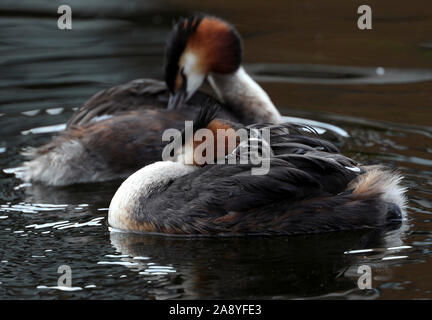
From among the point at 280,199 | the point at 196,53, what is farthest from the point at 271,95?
the point at 280,199

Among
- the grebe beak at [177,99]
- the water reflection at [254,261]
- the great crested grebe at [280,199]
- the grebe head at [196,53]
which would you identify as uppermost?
the grebe head at [196,53]

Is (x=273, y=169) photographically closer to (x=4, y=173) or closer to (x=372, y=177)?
(x=372, y=177)

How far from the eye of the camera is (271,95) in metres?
10.1

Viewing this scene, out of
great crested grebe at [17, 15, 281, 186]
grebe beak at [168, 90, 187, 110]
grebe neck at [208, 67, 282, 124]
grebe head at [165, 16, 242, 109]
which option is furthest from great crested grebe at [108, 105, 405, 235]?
grebe neck at [208, 67, 282, 124]

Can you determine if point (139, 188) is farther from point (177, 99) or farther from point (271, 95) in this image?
point (271, 95)

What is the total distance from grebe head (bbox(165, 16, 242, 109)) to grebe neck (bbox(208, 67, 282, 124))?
9cm

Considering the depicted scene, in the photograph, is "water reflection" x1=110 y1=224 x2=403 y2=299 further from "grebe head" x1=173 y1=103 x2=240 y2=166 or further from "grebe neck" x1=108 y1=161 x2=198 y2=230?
"grebe head" x1=173 y1=103 x2=240 y2=166

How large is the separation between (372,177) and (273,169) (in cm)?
68

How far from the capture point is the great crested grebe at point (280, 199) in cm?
627

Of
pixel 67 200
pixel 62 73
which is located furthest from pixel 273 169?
pixel 62 73

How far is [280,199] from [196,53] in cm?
259

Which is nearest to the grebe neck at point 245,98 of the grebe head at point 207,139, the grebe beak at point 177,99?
the grebe beak at point 177,99

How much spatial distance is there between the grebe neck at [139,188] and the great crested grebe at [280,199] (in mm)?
100

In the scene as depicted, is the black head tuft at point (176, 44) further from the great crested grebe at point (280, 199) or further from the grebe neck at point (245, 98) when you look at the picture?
the great crested grebe at point (280, 199)
